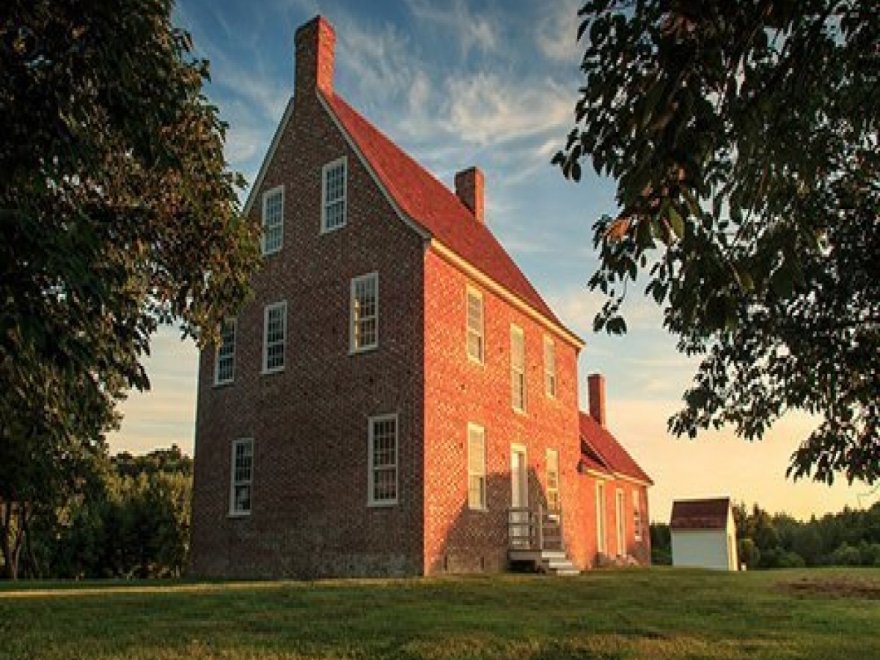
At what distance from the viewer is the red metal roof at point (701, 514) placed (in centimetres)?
4550

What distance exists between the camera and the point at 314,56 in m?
23.5

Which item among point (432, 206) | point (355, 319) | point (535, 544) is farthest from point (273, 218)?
point (535, 544)

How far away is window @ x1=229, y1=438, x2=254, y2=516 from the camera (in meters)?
22.1

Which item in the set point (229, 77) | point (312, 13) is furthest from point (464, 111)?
point (312, 13)

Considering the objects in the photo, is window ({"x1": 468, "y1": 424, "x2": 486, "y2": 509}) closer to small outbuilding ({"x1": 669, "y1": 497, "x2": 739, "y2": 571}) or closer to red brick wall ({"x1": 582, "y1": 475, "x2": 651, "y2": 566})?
red brick wall ({"x1": 582, "y1": 475, "x2": 651, "y2": 566})

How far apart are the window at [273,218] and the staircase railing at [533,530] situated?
9.82 metres

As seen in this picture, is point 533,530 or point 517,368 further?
point 517,368

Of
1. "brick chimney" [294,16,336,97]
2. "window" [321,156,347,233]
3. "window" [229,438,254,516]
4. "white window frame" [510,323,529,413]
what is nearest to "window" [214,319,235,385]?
"window" [229,438,254,516]

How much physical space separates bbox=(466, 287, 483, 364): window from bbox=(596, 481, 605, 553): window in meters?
12.9

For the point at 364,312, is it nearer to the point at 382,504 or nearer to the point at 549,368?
the point at 382,504

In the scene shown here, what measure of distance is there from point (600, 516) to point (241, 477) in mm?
16261

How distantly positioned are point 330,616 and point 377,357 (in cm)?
1007

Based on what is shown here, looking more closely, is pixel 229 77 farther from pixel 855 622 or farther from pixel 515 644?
pixel 855 622

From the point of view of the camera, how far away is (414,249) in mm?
20188
